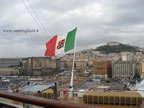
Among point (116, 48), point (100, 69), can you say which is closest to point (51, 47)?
point (100, 69)

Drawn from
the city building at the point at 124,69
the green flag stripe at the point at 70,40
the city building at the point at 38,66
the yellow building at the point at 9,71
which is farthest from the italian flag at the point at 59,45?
the city building at the point at 124,69

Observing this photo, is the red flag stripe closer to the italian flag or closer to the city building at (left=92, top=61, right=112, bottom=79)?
the italian flag

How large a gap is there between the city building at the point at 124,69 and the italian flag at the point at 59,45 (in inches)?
1434

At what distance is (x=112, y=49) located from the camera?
287 ft

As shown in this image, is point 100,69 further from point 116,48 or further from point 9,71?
point 116,48

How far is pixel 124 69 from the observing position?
41.3 m

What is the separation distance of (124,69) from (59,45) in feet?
124

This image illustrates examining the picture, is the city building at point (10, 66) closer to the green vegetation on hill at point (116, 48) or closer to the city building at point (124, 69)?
the city building at point (124, 69)

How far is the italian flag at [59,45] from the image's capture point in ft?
18.1

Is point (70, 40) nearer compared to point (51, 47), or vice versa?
point (51, 47)

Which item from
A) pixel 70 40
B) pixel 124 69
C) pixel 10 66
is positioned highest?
pixel 70 40

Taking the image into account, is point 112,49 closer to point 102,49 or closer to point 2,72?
point 102,49

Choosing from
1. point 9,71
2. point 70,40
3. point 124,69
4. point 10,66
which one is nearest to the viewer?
point 70,40

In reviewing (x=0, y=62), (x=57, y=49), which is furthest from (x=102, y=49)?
(x=57, y=49)
